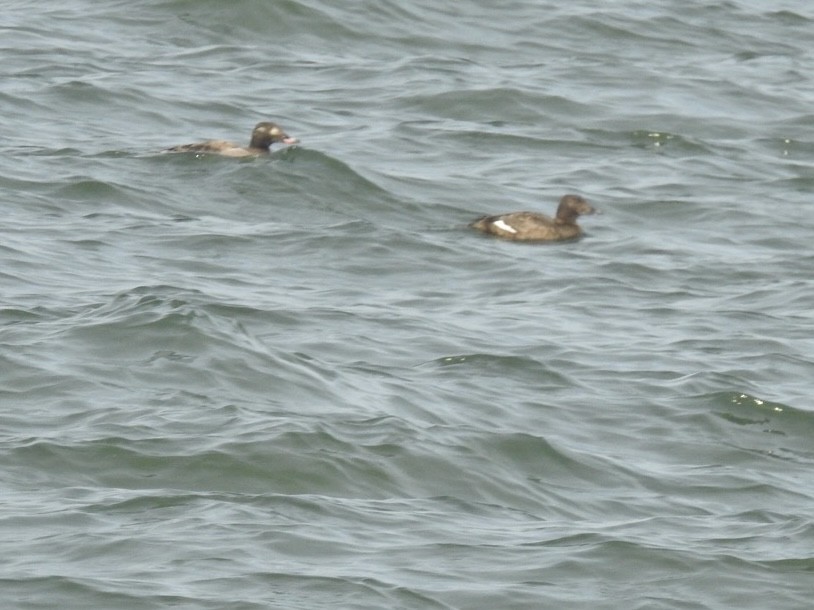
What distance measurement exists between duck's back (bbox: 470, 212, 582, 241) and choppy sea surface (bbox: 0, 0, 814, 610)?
12 cm

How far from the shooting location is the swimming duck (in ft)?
44.9

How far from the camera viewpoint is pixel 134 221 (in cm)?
1323

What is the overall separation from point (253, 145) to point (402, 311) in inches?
158

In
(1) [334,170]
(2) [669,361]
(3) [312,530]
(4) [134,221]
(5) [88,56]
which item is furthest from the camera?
(5) [88,56]

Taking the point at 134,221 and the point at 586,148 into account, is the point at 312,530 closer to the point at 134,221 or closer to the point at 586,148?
the point at 134,221

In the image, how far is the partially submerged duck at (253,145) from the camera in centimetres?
1489

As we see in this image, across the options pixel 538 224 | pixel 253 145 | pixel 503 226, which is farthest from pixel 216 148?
pixel 538 224

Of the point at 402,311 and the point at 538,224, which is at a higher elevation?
the point at 402,311

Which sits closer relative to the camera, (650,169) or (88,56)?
(650,169)

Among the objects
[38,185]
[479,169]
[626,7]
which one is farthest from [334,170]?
[626,7]

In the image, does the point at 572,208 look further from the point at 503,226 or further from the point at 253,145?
the point at 253,145

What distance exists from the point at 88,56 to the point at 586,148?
4.21 m

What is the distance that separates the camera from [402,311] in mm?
11617

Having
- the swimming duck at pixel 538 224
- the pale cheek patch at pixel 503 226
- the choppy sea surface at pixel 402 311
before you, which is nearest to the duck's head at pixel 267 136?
the choppy sea surface at pixel 402 311
